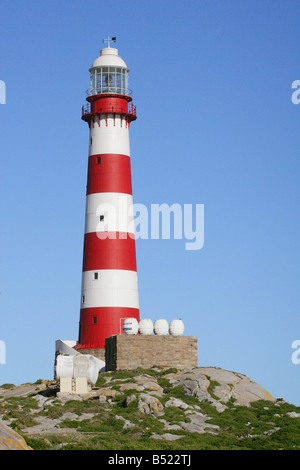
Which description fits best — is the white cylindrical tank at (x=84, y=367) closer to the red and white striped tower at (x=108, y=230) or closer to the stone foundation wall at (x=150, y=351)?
the stone foundation wall at (x=150, y=351)

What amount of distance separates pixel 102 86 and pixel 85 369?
24.5 meters

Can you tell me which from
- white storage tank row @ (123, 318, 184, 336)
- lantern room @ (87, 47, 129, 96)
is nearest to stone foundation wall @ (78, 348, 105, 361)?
white storage tank row @ (123, 318, 184, 336)

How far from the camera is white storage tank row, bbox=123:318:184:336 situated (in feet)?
196

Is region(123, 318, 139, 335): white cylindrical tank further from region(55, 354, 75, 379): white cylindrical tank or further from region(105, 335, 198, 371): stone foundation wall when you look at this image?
region(55, 354, 75, 379): white cylindrical tank

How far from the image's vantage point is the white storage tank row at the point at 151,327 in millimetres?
59625

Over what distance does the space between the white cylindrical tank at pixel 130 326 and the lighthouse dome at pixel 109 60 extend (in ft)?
66.3

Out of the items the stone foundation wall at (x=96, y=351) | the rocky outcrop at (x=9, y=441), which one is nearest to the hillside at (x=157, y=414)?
the stone foundation wall at (x=96, y=351)

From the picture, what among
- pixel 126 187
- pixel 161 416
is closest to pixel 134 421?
pixel 161 416

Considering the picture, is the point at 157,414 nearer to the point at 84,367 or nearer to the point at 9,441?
the point at 84,367

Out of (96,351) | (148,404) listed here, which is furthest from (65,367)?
(96,351)

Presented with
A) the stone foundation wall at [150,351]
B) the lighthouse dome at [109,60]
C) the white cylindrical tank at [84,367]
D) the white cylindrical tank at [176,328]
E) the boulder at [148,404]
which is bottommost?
the boulder at [148,404]

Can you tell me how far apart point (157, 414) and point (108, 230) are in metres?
20.1

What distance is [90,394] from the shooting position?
5194 centimetres
